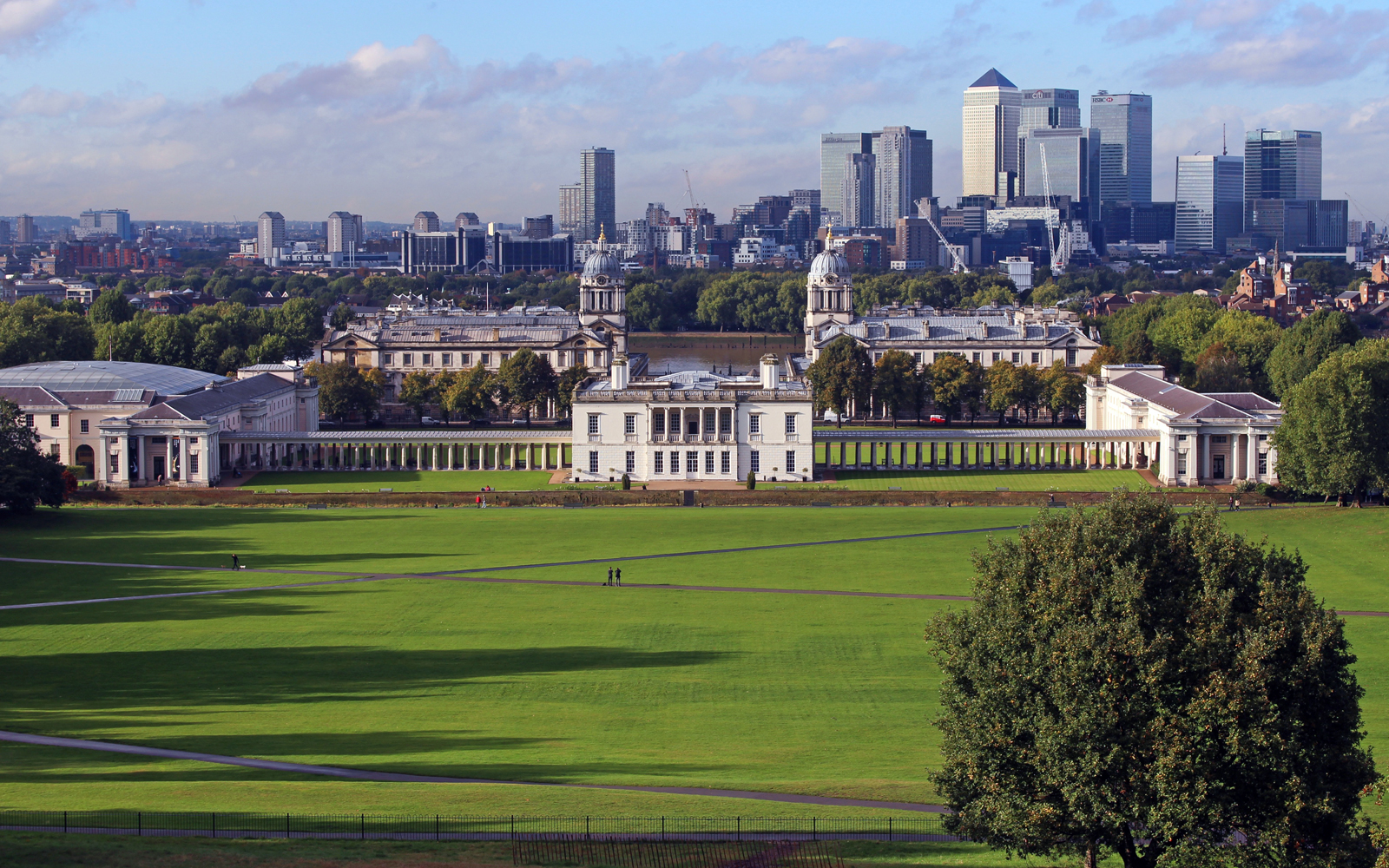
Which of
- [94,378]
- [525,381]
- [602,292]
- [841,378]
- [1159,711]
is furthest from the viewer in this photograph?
[602,292]

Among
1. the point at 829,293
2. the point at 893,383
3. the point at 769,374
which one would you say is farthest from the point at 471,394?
the point at 829,293

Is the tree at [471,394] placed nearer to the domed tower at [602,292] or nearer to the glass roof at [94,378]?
the glass roof at [94,378]

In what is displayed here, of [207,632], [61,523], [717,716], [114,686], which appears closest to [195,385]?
[61,523]

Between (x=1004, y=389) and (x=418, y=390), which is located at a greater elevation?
(x=1004, y=389)

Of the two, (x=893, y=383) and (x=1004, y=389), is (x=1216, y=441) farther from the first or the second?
(x=893, y=383)

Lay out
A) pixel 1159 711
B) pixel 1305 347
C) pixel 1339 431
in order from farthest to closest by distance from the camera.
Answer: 1. pixel 1305 347
2. pixel 1339 431
3. pixel 1159 711

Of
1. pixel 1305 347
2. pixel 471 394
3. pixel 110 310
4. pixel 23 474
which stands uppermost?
A: pixel 110 310

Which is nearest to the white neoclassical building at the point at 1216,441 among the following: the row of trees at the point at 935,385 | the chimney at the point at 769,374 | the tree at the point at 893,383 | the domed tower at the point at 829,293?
the row of trees at the point at 935,385
